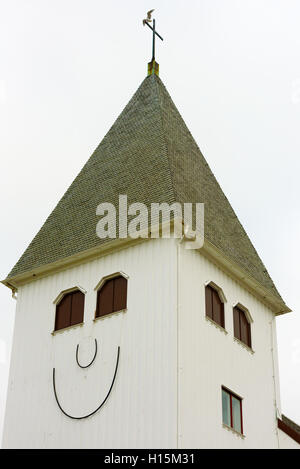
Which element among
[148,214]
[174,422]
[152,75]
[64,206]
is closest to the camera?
[174,422]

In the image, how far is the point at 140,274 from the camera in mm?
29281

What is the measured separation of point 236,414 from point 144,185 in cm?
866

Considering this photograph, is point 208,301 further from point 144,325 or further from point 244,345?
point 144,325

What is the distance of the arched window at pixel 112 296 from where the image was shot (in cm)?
2944

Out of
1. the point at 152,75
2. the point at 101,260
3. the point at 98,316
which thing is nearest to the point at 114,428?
the point at 98,316

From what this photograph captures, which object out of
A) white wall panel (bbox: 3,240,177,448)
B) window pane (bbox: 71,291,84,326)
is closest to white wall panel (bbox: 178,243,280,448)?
white wall panel (bbox: 3,240,177,448)

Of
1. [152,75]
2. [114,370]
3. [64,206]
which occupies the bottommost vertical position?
[114,370]

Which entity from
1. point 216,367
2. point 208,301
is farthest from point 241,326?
point 216,367

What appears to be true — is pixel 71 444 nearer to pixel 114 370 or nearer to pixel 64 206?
pixel 114 370

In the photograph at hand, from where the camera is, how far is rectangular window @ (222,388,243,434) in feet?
94.6

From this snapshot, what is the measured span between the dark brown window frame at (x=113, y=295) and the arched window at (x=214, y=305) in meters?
2.79

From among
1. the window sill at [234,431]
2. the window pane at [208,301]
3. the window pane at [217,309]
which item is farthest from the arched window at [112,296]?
the window sill at [234,431]

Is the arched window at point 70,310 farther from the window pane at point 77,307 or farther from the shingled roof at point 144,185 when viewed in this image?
the shingled roof at point 144,185
